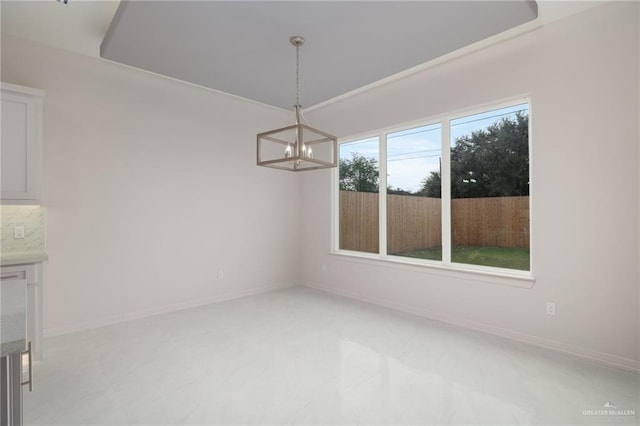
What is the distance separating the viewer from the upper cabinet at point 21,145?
284cm

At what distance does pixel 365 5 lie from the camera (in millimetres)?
2469

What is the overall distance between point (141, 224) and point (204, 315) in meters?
1.35

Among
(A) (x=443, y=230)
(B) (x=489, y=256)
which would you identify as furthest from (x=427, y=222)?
(B) (x=489, y=256)

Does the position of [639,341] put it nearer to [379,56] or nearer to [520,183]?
[520,183]

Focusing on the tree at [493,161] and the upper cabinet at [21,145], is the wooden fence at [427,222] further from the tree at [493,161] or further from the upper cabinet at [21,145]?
the upper cabinet at [21,145]

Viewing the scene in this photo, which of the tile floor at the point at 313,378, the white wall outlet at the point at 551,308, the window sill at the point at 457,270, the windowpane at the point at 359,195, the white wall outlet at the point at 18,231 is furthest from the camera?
the windowpane at the point at 359,195

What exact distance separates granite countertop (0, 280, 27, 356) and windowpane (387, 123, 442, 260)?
3795 millimetres

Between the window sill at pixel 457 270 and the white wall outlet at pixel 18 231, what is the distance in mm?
3789

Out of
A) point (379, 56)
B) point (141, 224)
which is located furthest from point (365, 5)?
point (141, 224)

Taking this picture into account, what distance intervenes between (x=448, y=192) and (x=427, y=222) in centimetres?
47

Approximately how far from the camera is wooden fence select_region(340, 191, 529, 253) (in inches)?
137

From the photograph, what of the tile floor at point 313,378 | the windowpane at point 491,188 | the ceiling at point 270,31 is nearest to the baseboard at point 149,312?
the tile floor at point 313,378

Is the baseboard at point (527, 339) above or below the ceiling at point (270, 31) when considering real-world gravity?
below

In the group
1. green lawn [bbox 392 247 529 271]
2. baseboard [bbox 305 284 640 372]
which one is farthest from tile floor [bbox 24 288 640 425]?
green lawn [bbox 392 247 529 271]
